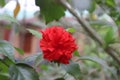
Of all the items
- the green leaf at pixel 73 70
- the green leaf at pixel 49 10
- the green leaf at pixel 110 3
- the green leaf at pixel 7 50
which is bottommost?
the green leaf at pixel 73 70

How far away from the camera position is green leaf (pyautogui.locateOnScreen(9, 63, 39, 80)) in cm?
79

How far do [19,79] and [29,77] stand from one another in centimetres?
2

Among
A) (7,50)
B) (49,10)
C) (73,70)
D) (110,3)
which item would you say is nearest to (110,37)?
(110,3)

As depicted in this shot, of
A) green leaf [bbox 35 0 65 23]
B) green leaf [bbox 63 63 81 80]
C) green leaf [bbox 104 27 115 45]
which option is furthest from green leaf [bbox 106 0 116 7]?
green leaf [bbox 63 63 81 80]

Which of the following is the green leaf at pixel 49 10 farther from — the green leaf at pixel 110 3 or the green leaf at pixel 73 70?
the green leaf at pixel 110 3

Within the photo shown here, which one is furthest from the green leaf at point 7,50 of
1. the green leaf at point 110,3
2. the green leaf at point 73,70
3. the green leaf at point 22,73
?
the green leaf at point 110,3

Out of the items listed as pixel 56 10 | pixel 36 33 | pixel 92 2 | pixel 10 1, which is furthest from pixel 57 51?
pixel 92 2

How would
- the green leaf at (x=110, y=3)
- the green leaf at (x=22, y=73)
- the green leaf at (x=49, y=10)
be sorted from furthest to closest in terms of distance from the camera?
the green leaf at (x=110, y=3) → the green leaf at (x=49, y=10) → the green leaf at (x=22, y=73)

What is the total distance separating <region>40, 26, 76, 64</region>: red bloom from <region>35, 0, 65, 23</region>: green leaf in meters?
0.20

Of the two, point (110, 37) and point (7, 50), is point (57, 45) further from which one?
point (110, 37)

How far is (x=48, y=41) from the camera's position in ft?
2.80

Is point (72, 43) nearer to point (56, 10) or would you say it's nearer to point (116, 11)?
point (56, 10)

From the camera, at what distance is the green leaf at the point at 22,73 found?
2.58 ft

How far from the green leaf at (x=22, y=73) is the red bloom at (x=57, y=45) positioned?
0.06 meters
